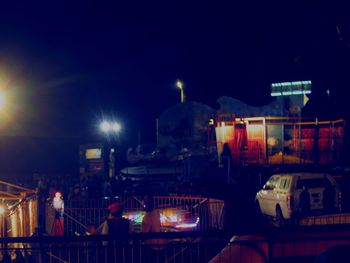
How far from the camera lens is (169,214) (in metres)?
12.4

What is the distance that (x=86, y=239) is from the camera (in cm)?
573

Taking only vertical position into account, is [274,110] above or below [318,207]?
above

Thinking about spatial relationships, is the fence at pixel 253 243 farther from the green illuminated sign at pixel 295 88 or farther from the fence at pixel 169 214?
the green illuminated sign at pixel 295 88

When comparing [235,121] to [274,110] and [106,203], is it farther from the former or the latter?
[106,203]

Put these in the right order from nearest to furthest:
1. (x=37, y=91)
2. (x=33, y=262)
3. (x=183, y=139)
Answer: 1. (x=33, y=262)
2. (x=183, y=139)
3. (x=37, y=91)

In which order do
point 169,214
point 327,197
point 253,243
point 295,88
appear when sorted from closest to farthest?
point 253,243 < point 169,214 < point 327,197 < point 295,88

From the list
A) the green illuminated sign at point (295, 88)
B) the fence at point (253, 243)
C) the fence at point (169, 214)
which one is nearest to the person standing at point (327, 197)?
the fence at point (169, 214)

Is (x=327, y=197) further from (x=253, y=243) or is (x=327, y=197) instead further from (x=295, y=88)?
(x=295, y=88)

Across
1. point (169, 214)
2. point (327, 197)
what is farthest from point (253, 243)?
point (327, 197)

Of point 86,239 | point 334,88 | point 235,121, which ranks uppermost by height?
point 334,88

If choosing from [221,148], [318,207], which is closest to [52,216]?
[318,207]

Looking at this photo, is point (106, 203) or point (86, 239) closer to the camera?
Answer: point (86, 239)

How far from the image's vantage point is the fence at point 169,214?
40.2 ft

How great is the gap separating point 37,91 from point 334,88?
26.2 m
